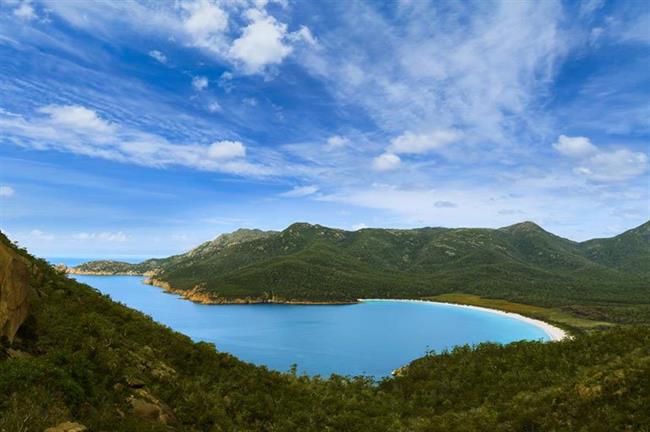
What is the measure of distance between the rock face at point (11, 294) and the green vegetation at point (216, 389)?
750 mm

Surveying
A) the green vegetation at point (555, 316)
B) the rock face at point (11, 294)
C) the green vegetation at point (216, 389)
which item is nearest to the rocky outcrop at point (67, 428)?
the green vegetation at point (216, 389)

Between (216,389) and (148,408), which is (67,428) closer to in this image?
Answer: (148,408)

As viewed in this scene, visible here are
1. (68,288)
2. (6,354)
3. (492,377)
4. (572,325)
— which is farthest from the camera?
(572,325)

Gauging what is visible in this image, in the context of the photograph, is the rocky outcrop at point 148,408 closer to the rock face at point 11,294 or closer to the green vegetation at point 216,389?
the green vegetation at point 216,389

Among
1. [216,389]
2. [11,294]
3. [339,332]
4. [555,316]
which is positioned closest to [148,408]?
[216,389]

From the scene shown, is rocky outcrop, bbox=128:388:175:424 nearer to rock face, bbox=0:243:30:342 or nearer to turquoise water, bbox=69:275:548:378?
rock face, bbox=0:243:30:342

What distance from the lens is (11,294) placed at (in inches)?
677

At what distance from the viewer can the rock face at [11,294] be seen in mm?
16594

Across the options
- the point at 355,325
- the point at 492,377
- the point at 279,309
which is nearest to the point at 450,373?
the point at 492,377

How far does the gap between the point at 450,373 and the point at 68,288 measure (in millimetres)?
32844

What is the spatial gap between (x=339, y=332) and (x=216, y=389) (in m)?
122

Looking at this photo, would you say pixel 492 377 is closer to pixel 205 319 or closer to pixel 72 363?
pixel 72 363

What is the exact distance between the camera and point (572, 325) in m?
136

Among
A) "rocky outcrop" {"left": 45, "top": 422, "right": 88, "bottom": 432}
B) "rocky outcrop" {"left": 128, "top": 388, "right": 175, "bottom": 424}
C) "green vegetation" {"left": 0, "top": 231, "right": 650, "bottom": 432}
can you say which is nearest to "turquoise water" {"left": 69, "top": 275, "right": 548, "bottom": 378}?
"green vegetation" {"left": 0, "top": 231, "right": 650, "bottom": 432}
